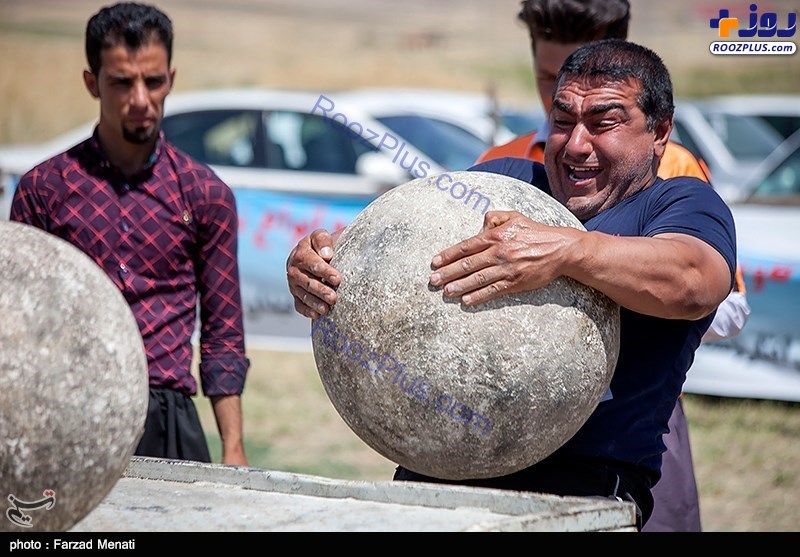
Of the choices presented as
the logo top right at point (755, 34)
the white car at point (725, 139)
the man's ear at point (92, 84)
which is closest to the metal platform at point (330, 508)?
the man's ear at point (92, 84)

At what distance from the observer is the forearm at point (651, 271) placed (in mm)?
3217

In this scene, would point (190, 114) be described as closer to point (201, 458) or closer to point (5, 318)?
point (201, 458)

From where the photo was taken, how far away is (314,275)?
353 cm

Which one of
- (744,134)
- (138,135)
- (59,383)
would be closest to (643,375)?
(59,383)

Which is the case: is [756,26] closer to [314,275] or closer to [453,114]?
[314,275]

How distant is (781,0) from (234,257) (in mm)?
26156

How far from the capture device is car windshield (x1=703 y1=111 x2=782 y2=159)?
14711 mm

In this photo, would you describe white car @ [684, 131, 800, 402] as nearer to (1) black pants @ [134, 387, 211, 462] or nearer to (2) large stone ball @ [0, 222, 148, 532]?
(1) black pants @ [134, 387, 211, 462]

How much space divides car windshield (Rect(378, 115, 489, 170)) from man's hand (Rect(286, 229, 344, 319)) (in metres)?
7.32

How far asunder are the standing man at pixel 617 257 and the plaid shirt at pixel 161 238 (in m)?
1.17

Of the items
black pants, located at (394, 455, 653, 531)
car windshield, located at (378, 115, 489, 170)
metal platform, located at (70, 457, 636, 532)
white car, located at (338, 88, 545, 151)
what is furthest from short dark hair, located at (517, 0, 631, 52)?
car windshield, located at (378, 115, 489, 170)

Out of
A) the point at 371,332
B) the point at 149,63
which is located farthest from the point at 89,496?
the point at 149,63

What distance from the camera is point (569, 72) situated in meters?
3.85

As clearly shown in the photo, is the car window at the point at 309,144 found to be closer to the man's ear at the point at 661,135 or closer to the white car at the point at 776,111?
the white car at the point at 776,111
